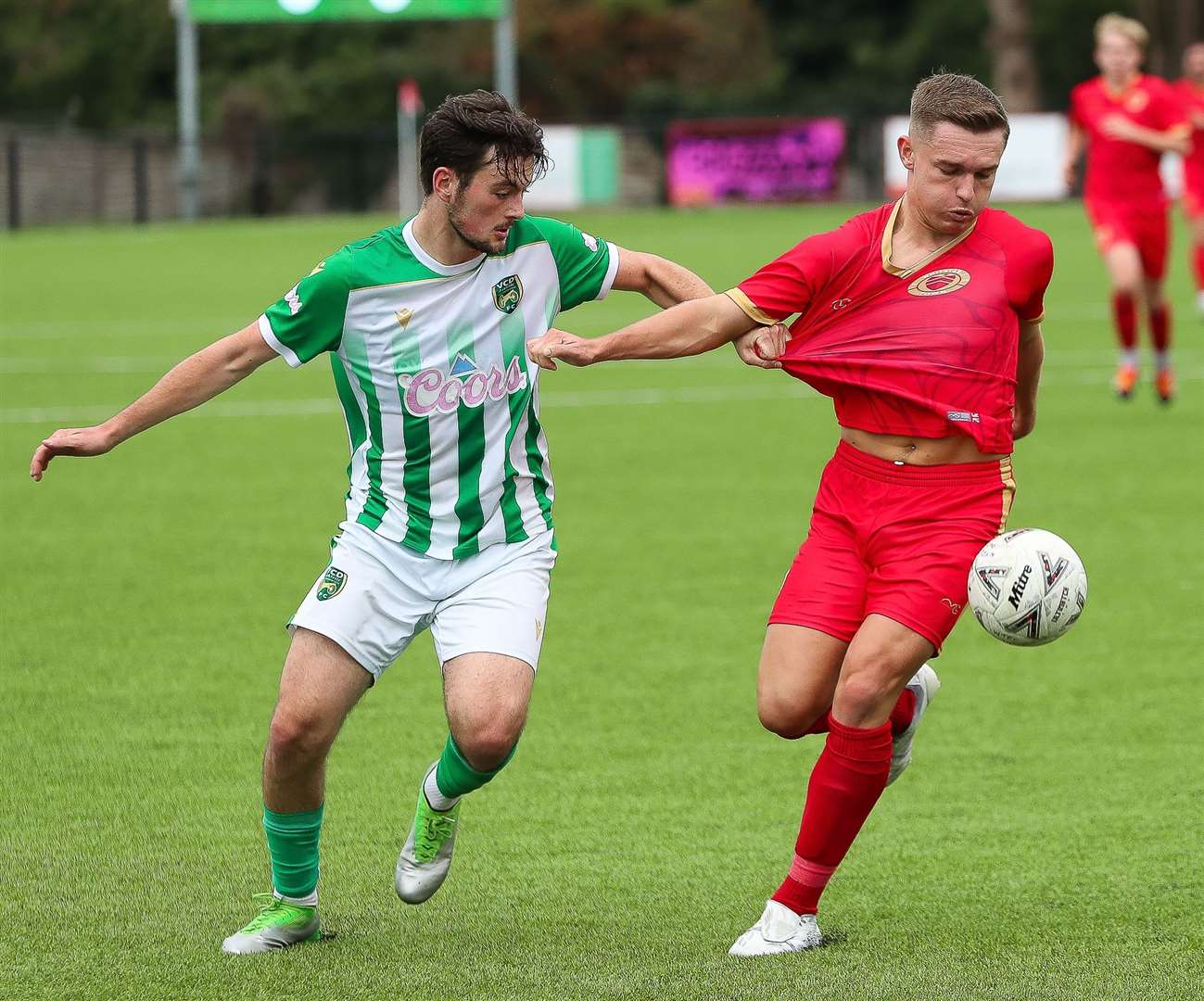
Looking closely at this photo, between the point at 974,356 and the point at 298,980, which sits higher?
the point at 974,356

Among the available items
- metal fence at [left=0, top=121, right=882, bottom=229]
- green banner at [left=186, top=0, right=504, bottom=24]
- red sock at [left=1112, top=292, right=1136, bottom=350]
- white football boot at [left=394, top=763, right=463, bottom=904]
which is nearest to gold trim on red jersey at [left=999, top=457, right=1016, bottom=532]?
white football boot at [left=394, top=763, right=463, bottom=904]

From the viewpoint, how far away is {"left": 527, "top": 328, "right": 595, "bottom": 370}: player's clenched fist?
4852mm

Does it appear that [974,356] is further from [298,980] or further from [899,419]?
[298,980]

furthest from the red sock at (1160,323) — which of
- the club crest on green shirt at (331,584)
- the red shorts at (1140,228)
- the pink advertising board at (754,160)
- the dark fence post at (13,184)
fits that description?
the pink advertising board at (754,160)

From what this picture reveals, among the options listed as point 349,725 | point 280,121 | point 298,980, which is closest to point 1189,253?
point 349,725

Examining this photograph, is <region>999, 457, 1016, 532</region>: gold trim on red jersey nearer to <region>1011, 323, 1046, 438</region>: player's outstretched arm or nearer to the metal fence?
<region>1011, 323, 1046, 438</region>: player's outstretched arm

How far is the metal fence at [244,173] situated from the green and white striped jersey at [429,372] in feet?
130

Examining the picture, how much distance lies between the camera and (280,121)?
5738 centimetres

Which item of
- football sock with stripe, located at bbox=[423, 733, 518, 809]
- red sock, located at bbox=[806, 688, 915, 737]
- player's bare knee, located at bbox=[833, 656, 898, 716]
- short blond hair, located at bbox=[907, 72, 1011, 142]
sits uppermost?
short blond hair, located at bbox=[907, 72, 1011, 142]

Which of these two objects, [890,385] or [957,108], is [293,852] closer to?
[890,385]

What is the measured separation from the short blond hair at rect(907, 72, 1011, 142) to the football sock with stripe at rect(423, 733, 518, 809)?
6.08 feet

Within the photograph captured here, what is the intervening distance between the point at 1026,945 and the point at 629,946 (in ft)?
3.13

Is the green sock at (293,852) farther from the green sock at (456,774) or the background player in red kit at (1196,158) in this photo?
the background player in red kit at (1196,158)

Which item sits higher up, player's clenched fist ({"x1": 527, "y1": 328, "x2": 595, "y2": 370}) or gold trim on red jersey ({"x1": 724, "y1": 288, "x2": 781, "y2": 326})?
gold trim on red jersey ({"x1": 724, "y1": 288, "x2": 781, "y2": 326})
